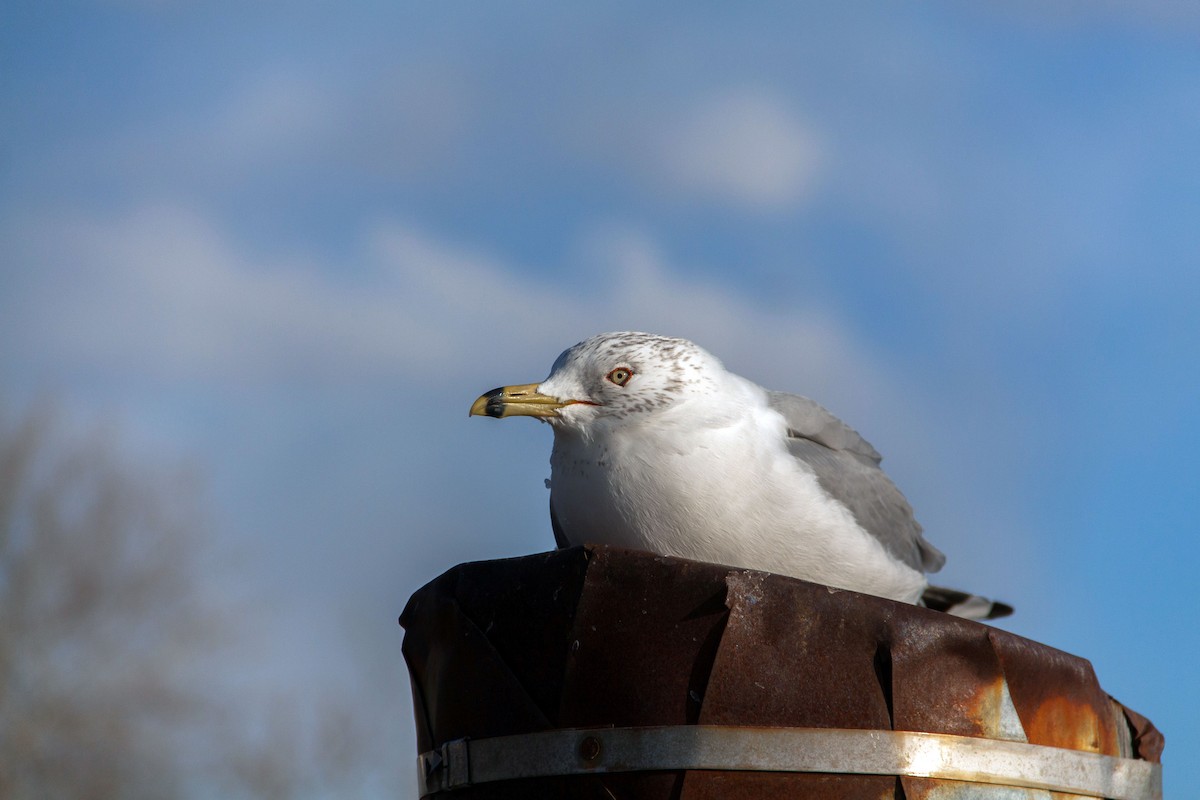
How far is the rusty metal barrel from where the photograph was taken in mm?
2324

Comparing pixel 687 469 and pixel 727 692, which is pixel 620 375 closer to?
pixel 687 469

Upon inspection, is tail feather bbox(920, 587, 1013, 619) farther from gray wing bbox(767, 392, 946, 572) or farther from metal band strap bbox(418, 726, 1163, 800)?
metal band strap bbox(418, 726, 1163, 800)

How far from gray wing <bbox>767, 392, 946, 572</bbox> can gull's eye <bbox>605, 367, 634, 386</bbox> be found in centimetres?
55

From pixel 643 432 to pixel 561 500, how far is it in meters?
0.30

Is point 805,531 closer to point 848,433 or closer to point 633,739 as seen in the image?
point 848,433

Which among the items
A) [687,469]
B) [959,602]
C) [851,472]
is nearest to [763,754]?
[687,469]

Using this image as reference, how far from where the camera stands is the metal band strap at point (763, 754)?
2.31 m

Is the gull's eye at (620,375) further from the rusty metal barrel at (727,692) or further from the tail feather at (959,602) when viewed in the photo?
the tail feather at (959,602)

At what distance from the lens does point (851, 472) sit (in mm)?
3863

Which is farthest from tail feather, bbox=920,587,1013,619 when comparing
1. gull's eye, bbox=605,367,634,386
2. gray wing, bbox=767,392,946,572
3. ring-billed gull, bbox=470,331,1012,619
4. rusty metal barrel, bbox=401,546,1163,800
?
rusty metal barrel, bbox=401,546,1163,800

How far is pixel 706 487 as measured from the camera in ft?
11.0

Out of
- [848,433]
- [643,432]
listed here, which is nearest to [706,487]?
[643,432]

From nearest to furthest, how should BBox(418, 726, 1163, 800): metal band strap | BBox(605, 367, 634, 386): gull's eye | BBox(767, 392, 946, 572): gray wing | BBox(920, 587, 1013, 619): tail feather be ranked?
BBox(418, 726, 1163, 800): metal band strap → BBox(605, 367, 634, 386): gull's eye → BBox(767, 392, 946, 572): gray wing → BBox(920, 587, 1013, 619): tail feather

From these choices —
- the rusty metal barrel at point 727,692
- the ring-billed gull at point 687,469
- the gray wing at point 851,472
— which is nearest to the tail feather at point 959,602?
the gray wing at point 851,472
